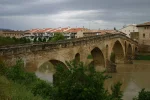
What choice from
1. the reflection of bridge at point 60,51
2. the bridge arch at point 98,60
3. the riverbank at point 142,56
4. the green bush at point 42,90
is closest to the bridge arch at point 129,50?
the riverbank at point 142,56

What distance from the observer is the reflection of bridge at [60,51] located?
16188 millimetres

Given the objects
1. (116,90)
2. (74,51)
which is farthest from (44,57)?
(116,90)

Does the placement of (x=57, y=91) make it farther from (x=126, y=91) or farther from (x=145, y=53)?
(x=145, y=53)

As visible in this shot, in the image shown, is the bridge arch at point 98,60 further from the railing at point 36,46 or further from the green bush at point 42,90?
the green bush at point 42,90

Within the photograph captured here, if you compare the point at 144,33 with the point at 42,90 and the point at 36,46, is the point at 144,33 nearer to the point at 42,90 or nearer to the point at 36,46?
the point at 36,46

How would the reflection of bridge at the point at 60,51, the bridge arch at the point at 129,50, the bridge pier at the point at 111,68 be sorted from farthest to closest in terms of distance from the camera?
the bridge arch at the point at 129,50, the bridge pier at the point at 111,68, the reflection of bridge at the point at 60,51

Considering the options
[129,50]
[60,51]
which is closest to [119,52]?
[129,50]

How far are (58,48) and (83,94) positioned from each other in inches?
449

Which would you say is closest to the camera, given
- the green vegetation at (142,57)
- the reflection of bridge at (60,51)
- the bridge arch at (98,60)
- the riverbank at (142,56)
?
the reflection of bridge at (60,51)

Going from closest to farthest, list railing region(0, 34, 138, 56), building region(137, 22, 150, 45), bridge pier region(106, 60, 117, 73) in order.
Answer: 1. railing region(0, 34, 138, 56)
2. bridge pier region(106, 60, 117, 73)
3. building region(137, 22, 150, 45)

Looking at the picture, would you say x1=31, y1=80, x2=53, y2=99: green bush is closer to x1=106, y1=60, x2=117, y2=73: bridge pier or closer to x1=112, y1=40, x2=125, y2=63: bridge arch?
x1=106, y1=60, x2=117, y2=73: bridge pier

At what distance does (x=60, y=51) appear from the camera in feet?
68.3

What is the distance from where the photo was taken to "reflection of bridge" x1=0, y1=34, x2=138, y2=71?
16.2 m

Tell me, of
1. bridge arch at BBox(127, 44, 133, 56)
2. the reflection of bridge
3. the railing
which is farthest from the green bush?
bridge arch at BBox(127, 44, 133, 56)
